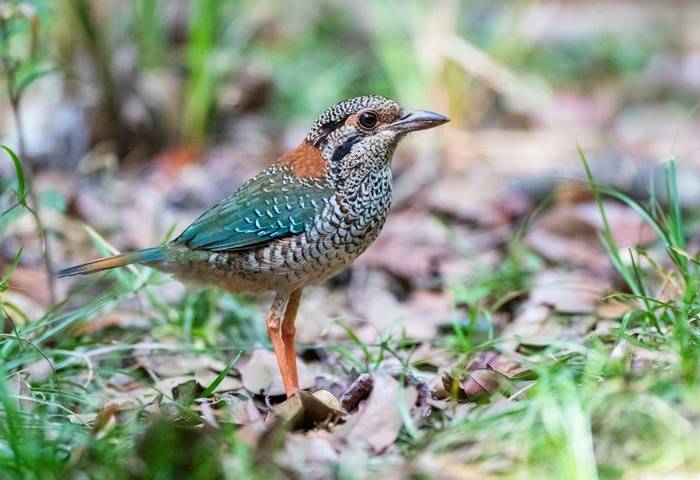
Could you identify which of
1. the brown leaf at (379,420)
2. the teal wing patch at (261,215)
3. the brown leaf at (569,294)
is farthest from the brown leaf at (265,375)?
the brown leaf at (569,294)

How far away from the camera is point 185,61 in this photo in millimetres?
9359

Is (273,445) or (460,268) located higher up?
(273,445)

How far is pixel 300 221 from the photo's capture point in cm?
439

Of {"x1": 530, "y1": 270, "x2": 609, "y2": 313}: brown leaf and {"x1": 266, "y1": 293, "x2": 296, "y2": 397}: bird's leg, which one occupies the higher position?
{"x1": 266, "y1": 293, "x2": 296, "y2": 397}: bird's leg

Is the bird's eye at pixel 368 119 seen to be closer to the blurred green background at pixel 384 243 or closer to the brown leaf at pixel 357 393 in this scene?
the blurred green background at pixel 384 243

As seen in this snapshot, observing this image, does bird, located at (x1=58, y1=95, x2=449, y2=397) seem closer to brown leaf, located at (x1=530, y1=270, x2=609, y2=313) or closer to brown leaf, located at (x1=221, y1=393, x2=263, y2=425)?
brown leaf, located at (x1=221, y1=393, x2=263, y2=425)

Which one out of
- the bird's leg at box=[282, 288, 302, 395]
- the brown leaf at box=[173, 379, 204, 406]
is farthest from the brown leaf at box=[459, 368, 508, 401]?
the brown leaf at box=[173, 379, 204, 406]

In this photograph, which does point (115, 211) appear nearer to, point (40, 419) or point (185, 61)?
point (185, 61)

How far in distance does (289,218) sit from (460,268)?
90.7 inches

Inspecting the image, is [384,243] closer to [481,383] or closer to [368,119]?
[368,119]

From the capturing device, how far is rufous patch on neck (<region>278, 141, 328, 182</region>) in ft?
14.9

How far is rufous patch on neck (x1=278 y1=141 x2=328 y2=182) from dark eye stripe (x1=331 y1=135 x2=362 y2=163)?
0.07 m

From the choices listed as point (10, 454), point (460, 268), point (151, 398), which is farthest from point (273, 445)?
point (460, 268)

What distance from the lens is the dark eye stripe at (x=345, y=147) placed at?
452 cm
